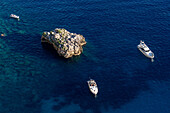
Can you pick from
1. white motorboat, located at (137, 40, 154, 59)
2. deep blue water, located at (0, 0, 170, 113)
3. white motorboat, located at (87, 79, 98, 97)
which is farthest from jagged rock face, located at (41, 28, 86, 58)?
white motorboat, located at (137, 40, 154, 59)

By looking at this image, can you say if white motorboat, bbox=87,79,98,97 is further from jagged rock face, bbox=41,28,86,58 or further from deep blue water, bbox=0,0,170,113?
jagged rock face, bbox=41,28,86,58

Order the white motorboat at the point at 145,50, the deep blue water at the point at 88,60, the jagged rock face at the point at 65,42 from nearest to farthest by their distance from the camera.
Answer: the deep blue water at the point at 88,60 → the jagged rock face at the point at 65,42 → the white motorboat at the point at 145,50

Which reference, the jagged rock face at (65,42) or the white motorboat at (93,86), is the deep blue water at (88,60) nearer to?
the white motorboat at (93,86)

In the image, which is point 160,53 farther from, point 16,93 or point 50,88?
point 16,93

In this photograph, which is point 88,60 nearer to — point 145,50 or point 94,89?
point 94,89

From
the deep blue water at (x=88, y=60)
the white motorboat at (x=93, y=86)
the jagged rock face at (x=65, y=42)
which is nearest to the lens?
the deep blue water at (x=88, y=60)

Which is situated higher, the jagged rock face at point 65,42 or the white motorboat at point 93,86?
the jagged rock face at point 65,42

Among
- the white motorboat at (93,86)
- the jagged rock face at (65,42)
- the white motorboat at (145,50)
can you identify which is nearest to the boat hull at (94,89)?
the white motorboat at (93,86)
